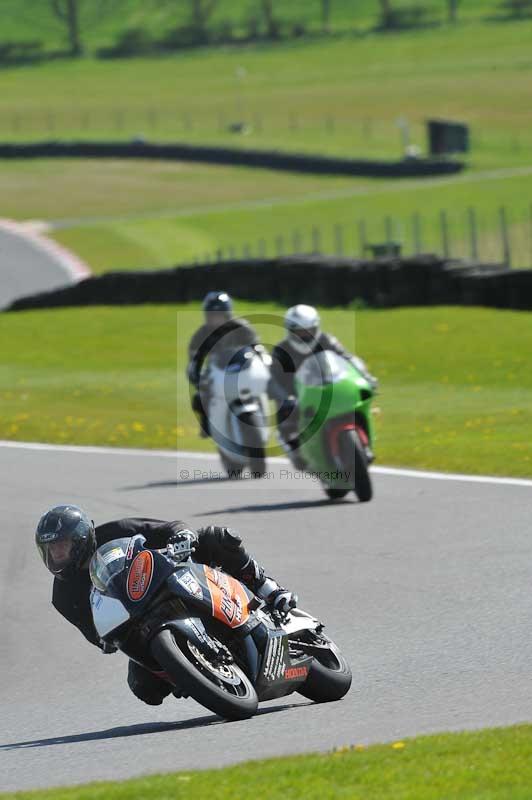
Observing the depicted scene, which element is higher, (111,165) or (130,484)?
(130,484)

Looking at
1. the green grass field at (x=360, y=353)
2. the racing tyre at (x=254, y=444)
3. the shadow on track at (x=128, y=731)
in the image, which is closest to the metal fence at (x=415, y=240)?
the green grass field at (x=360, y=353)

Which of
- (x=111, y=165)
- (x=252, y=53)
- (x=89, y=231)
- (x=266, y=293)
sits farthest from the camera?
(x=252, y=53)

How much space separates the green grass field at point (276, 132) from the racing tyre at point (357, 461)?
17.7 meters

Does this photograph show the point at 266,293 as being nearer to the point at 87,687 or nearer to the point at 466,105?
the point at 87,687

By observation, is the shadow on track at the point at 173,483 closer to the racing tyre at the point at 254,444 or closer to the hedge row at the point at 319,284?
the racing tyre at the point at 254,444

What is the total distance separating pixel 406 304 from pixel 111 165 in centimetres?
3875

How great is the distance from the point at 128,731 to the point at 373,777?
1.79 metres

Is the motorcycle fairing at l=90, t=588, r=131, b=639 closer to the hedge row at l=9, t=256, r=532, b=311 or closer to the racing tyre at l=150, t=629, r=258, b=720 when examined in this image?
the racing tyre at l=150, t=629, r=258, b=720

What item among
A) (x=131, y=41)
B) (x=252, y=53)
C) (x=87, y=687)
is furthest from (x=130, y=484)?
(x=131, y=41)

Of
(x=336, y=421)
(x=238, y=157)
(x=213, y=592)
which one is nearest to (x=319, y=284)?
(x=336, y=421)

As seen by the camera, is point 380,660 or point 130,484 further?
point 130,484

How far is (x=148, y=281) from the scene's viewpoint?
1227 inches

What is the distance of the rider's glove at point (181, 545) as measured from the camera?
6.76 metres

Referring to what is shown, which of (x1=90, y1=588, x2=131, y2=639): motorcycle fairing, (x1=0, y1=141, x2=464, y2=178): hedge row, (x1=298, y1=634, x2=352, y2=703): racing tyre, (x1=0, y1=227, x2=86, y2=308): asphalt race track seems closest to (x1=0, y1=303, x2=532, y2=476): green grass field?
(x1=298, y1=634, x2=352, y2=703): racing tyre
